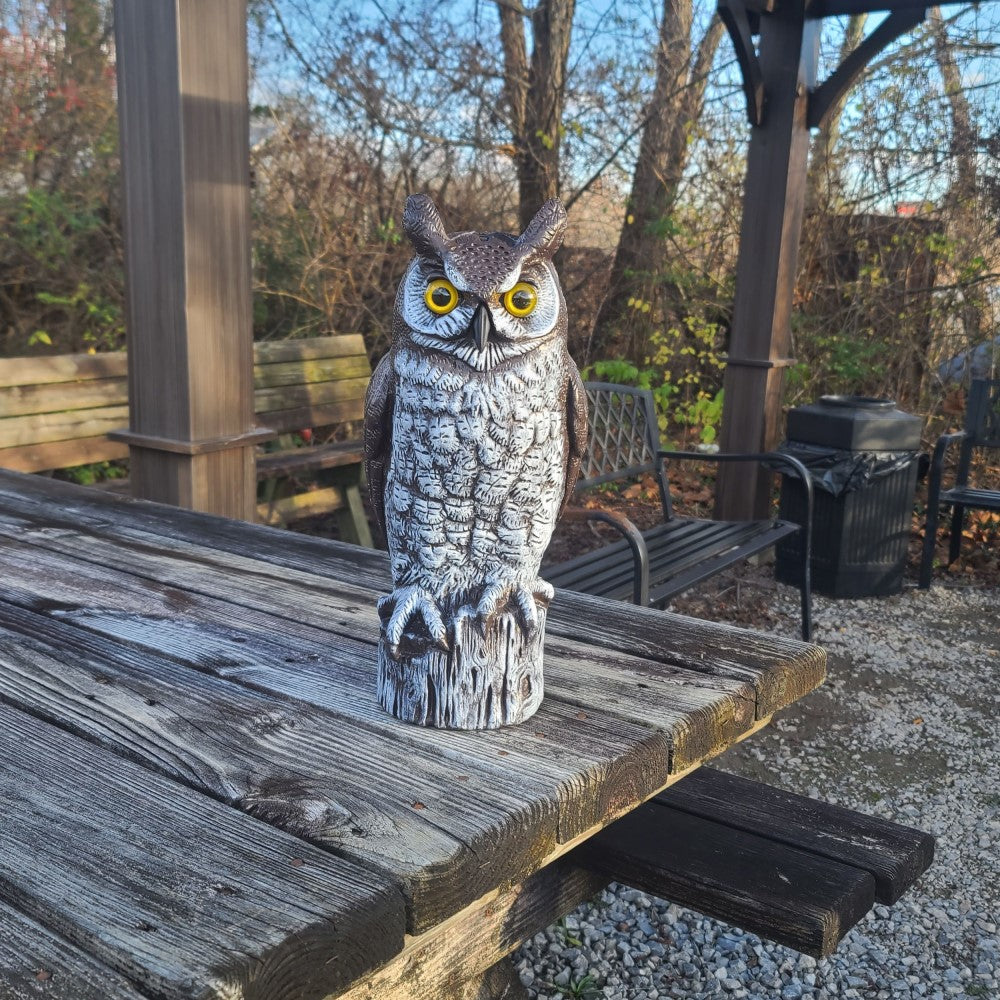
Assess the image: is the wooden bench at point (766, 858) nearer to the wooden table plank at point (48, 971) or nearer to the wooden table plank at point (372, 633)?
the wooden table plank at point (372, 633)

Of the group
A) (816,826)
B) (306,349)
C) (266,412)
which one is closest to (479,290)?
(816,826)

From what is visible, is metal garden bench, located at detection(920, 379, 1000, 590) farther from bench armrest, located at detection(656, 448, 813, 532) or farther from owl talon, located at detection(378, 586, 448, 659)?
owl talon, located at detection(378, 586, 448, 659)

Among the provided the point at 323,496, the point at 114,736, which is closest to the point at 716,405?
the point at 323,496

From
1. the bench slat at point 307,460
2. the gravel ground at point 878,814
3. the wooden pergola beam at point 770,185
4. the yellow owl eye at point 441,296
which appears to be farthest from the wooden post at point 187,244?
the wooden pergola beam at point 770,185

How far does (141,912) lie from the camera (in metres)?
0.83

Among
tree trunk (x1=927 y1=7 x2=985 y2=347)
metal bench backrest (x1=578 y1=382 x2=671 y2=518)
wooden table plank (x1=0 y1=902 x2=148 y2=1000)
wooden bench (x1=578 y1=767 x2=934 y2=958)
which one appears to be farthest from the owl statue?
tree trunk (x1=927 y1=7 x2=985 y2=347)

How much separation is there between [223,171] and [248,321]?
41cm

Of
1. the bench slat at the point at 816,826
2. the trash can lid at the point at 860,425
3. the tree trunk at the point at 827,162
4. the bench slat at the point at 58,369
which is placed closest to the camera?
the bench slat at the point at 816,826

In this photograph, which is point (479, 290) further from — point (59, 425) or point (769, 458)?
point (59, 425)

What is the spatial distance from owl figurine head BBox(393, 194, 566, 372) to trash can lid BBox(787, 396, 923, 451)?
11.0 ft

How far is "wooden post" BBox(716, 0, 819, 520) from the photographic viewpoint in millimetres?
4391

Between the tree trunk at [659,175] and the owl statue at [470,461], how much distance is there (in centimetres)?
525

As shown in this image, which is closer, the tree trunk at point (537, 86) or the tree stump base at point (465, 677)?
the tree stump base at point (465, 677)

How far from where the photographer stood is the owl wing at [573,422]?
1302 mm
